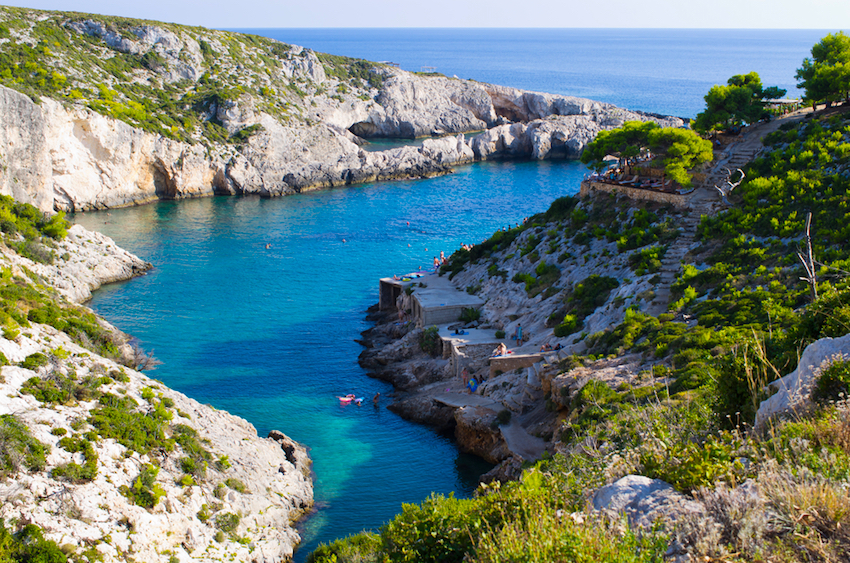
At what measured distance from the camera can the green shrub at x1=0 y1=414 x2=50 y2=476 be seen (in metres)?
21.2

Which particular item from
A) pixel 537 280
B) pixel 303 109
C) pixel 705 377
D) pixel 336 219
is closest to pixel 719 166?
pixel 537 280

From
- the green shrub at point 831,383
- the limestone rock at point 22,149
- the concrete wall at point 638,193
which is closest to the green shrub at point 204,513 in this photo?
the green shrub at point 831,383

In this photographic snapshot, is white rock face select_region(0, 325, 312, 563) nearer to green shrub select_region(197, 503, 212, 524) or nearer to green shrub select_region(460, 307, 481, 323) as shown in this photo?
green shrub select_region(197, 503, 212, 524)

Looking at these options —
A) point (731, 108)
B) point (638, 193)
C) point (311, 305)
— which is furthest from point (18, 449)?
point (731, 108)

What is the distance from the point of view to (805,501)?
875 centimetres

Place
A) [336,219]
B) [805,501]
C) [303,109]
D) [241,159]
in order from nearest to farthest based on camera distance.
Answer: [805,501]
[336,219]
[241,159]
[303,109]

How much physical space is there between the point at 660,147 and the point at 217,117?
77.1m

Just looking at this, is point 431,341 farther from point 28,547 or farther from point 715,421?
point 715,421

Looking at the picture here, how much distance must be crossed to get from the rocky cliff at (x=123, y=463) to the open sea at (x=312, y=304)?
2622mm

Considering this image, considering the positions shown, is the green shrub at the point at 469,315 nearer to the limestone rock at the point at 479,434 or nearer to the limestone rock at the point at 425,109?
the limestone rock at the point at 479,434

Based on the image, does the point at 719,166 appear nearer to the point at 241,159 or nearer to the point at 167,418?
the point at 167,418

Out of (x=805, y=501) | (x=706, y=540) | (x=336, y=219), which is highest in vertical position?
(x=805, y=501)

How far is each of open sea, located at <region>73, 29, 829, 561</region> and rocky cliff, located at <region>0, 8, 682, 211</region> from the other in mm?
4801

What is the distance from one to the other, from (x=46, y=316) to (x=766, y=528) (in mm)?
33547
